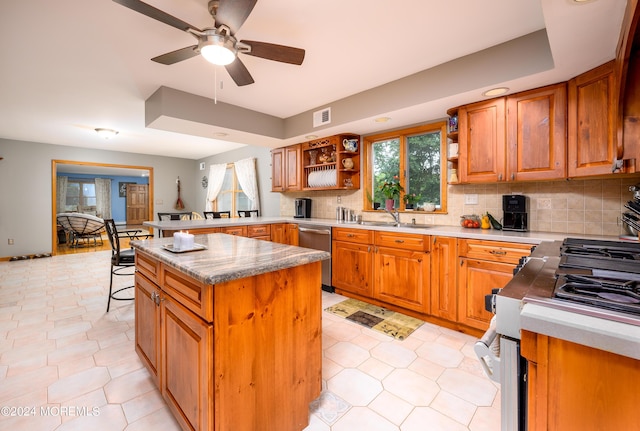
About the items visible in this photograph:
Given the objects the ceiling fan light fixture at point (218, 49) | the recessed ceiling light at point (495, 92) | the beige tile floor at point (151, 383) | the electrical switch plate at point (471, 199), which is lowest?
the beige tile floor at point (151, 383)

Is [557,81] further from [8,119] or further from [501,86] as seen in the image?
[8,119]

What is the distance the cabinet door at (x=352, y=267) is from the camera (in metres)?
3.18

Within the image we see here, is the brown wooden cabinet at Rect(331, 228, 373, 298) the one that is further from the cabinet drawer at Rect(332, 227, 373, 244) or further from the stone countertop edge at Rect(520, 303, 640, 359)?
the stone countertop edge at Rect(520, 303, 640, 359)

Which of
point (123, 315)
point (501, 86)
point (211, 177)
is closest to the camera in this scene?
point (501, 86)

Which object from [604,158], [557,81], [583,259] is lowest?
[583,259]

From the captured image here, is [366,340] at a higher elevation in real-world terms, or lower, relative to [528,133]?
lower

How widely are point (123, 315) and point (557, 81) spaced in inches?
177

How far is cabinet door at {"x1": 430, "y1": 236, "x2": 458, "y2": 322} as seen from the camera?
2.52 metres

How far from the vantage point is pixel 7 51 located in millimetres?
2385

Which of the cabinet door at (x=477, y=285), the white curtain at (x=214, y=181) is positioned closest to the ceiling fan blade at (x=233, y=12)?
the cabinet door at (x=477, y=285)

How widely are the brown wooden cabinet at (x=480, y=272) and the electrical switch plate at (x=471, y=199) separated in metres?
0.72

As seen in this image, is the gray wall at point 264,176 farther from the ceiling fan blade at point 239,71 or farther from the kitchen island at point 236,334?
the kitchen island at point 236,334

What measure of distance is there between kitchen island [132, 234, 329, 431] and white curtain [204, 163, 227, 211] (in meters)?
5.68

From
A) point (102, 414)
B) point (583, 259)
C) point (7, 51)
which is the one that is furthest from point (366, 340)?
point (7, 51)
